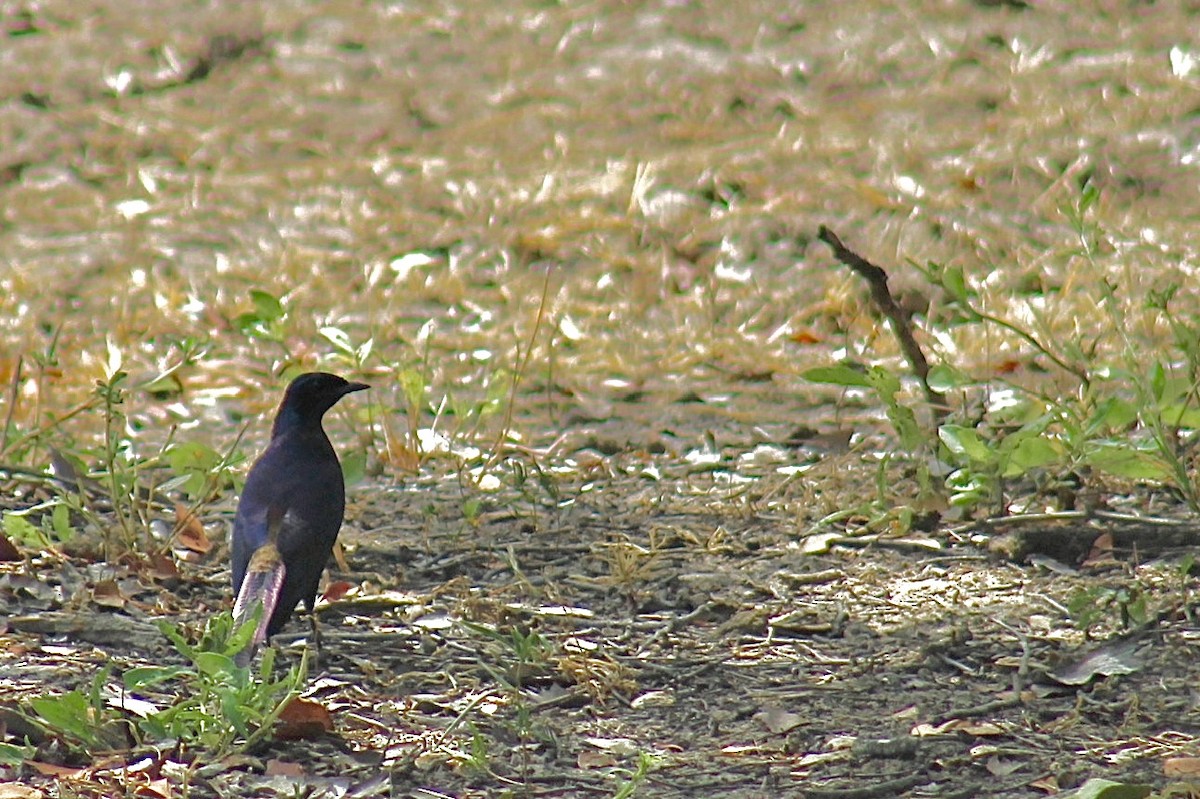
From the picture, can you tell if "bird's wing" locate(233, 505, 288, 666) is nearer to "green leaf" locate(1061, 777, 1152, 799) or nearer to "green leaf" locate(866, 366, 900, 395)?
"green leaf" locate(866, 366, 900, 395)

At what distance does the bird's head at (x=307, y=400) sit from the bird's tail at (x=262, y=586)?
650 millimetres

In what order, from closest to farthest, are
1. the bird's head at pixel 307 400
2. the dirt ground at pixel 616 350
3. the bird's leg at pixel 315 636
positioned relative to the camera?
the dirt ground at pixel 616 350 < the bird's leg at pixel 315 636 < the bird's head at pixel 307 400

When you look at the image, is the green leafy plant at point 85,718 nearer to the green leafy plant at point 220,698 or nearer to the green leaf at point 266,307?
the green leafy plant at point 220,698

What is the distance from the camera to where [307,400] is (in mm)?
4516

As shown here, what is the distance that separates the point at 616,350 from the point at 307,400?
7.94 ft

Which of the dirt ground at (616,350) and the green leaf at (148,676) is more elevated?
the green leaf at (148,676)

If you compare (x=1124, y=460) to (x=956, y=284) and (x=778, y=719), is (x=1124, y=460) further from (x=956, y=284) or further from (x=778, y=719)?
(x=778, y=719)

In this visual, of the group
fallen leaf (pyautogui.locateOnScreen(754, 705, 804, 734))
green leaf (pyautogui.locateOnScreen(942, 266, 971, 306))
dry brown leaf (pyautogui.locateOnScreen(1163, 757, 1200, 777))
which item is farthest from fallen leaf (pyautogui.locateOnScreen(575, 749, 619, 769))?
green leaf (pyautogui.locateOnScreen(942, 266, 971, 306))

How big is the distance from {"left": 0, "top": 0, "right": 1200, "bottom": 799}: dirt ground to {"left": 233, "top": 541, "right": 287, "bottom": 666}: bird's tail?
21cm

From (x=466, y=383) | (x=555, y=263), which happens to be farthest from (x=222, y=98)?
(x=466, y=383)

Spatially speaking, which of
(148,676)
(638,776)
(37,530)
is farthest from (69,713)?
(37,530)

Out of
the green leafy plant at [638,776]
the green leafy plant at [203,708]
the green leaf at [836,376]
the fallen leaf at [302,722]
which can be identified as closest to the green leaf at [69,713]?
the green leafy plant at [203,708]

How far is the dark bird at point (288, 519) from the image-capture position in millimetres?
3771

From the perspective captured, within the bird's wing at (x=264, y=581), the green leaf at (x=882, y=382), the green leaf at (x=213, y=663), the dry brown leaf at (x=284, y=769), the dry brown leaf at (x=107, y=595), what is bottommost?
the dry brown leaf at (x=107, y=595)
